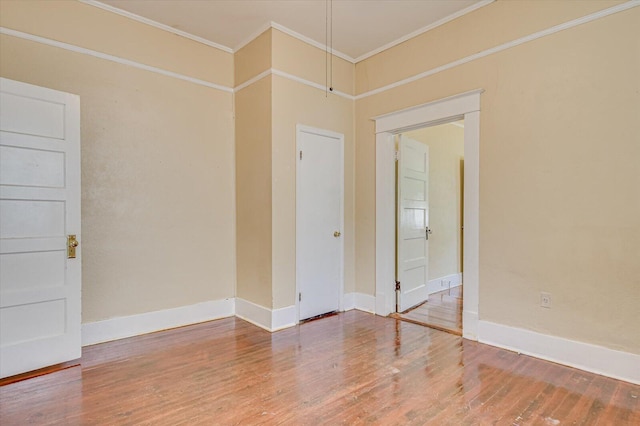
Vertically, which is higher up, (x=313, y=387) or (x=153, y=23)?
(x=153, y=23)

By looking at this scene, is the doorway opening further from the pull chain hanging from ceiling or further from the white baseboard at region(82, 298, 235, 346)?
the white baseboard at region(82, 298, 235, 346)

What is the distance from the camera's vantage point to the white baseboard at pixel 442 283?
4981 millimetres

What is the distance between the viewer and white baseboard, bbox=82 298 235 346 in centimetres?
306

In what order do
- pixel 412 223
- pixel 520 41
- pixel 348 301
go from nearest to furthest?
1. pixel 520 41
2. pixel 348 301
3. pixel 412 223

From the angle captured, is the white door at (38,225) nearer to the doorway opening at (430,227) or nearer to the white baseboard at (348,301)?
the white baseboard at (348,301)

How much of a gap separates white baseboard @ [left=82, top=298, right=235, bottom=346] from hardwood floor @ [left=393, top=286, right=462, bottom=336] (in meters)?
1.95

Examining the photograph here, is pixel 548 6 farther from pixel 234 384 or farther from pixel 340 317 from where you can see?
pixel 234 384

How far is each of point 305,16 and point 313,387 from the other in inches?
124

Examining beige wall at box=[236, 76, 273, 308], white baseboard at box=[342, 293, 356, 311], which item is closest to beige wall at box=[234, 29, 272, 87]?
beige wall at box=[236, 76, 273, 308]

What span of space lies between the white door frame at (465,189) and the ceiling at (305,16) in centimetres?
79

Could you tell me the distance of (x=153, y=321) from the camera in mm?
3383

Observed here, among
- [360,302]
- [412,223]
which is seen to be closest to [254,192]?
[360,302]

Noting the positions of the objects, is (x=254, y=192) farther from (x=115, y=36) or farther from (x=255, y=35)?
(x=115, y=36)

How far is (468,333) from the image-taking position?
3160 millimetres
